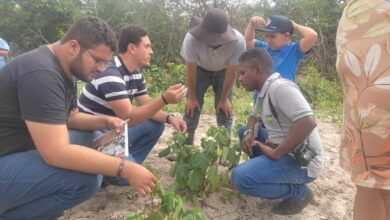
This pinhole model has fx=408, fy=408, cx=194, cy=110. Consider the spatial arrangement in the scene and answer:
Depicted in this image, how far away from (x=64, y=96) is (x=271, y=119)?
1.41m

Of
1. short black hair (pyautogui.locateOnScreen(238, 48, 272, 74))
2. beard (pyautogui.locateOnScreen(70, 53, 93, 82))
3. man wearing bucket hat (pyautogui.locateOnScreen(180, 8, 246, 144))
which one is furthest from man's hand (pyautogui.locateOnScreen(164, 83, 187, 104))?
man wearing bucket hat (pyautogui.locateOnScreen(180, 8, 246, 144))

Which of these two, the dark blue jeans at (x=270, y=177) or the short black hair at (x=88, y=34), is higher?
the short black hair at (x=88, y=34)

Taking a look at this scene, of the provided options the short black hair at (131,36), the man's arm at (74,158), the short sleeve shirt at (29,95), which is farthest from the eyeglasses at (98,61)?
the short black hair at (131,36)

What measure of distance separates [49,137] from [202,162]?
1.13 m

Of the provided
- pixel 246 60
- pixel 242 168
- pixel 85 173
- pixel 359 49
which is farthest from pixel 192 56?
pixel 359 49

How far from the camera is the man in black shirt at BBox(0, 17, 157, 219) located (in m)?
2.01

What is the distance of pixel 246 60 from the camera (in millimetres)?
2887

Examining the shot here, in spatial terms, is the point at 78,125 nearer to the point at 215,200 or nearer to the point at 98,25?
the point at 98,25

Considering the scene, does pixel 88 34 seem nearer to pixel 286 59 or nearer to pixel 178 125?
pixel 178 125

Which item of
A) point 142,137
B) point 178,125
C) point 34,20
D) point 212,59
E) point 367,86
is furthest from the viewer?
point 34,20

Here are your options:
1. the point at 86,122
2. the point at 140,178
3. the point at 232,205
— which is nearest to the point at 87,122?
the point at 86,122

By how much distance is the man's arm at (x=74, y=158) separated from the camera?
2.00 m

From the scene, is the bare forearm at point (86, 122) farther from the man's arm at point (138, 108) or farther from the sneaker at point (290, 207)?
the sneaker at point (290, 207)

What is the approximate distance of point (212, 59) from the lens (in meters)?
3.93
